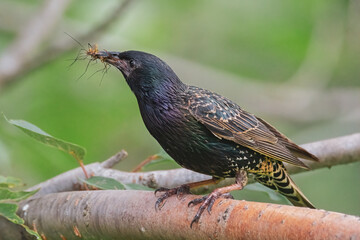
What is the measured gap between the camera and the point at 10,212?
325 centimetres

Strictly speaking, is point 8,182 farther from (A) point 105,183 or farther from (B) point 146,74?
(B) point 146,74

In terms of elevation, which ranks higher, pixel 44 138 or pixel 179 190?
pixel 44 138

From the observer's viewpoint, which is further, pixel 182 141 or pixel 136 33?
pixel 136 33

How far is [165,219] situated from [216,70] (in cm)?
498

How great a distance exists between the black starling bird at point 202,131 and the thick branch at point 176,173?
0.63 ft

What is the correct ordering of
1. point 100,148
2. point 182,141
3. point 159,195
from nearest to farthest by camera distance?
1. point 159,195
2. point 182,141
3. point 100,148

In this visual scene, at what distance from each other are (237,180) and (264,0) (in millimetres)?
4482

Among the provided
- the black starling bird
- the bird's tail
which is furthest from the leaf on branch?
the bird's tail

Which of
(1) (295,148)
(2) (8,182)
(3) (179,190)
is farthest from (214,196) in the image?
(2) (8,182)

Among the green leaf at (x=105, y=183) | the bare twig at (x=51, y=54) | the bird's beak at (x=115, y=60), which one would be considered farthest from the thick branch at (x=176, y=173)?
the bare twig at (x=51, y=54)

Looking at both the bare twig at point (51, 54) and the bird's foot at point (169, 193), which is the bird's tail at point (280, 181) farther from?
the bare twig at point (51, 54)

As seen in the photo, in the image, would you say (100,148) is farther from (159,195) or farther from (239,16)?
(159,195)

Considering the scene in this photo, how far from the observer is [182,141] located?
3.72 m

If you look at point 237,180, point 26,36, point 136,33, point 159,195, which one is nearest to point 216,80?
point 136,33
